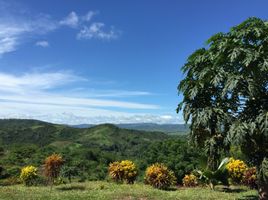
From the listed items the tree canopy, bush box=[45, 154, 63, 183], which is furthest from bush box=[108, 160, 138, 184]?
the tree canopy

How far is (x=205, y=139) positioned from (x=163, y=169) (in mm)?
5758

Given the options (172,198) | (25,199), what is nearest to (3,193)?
(25,199)

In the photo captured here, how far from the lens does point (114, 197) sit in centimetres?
1574

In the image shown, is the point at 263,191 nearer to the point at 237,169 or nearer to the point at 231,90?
the point at 231,90

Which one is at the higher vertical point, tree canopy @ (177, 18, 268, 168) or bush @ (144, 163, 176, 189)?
tree canopy @ (177, 18, 268, 168)

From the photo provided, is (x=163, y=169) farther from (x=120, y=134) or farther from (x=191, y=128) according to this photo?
(x=120, y=134)

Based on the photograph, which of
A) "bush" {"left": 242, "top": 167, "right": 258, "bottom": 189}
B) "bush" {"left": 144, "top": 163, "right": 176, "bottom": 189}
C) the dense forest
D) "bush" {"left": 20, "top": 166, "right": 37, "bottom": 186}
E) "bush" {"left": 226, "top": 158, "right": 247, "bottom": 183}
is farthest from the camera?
the dense forest

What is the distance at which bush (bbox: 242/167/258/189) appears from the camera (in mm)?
20031

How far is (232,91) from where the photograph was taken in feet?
41.9

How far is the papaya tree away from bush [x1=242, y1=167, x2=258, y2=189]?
699cm

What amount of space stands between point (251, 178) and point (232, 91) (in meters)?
9.59

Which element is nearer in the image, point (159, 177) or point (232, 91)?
point (232, 91)

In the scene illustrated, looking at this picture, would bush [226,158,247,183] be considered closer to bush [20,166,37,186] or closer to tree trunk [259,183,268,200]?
tree trunk [259,183,268,200]

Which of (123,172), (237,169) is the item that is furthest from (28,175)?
(237,169)
